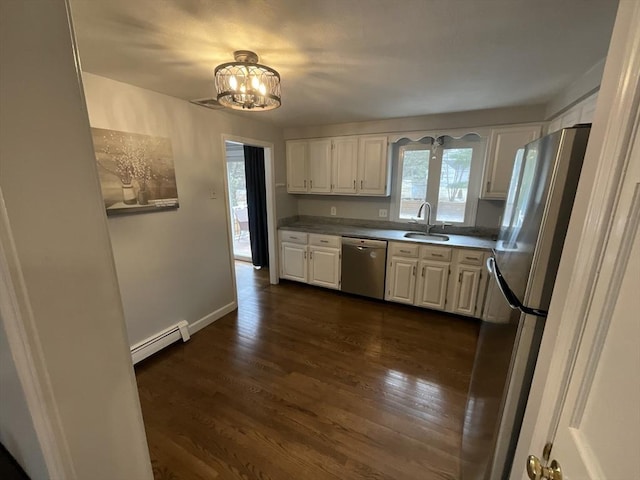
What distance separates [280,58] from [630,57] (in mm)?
1635

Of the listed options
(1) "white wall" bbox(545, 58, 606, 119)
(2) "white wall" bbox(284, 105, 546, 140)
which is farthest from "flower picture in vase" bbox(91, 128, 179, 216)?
(1) "white wall" bbox(545, 58, 606, 119)

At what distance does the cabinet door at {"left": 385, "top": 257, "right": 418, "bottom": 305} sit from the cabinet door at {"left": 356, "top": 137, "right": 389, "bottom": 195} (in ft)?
3.06

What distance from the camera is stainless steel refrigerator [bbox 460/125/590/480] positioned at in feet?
2.66

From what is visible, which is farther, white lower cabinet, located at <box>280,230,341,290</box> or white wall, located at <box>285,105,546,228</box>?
white lower cabinet, located at <box>280,230,341,290</box>

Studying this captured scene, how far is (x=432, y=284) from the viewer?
10.1 feet

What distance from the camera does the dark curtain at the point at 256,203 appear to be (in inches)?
184

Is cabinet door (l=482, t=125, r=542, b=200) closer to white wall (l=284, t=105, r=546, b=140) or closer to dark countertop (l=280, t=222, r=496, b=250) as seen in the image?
white wall (l=284, t=105, r=546, b=140)

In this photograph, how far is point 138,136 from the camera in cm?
217

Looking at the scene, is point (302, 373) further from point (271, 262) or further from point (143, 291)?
point (271, 262)

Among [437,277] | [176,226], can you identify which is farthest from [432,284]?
[176,226]

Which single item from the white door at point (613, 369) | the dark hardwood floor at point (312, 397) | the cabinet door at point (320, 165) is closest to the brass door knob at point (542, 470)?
the white door at point (613, 369)

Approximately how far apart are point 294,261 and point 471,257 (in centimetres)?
226

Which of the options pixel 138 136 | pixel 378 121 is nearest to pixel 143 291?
pixel 138 136

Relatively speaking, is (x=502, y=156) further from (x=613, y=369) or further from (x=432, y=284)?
(x=613, y=369)
